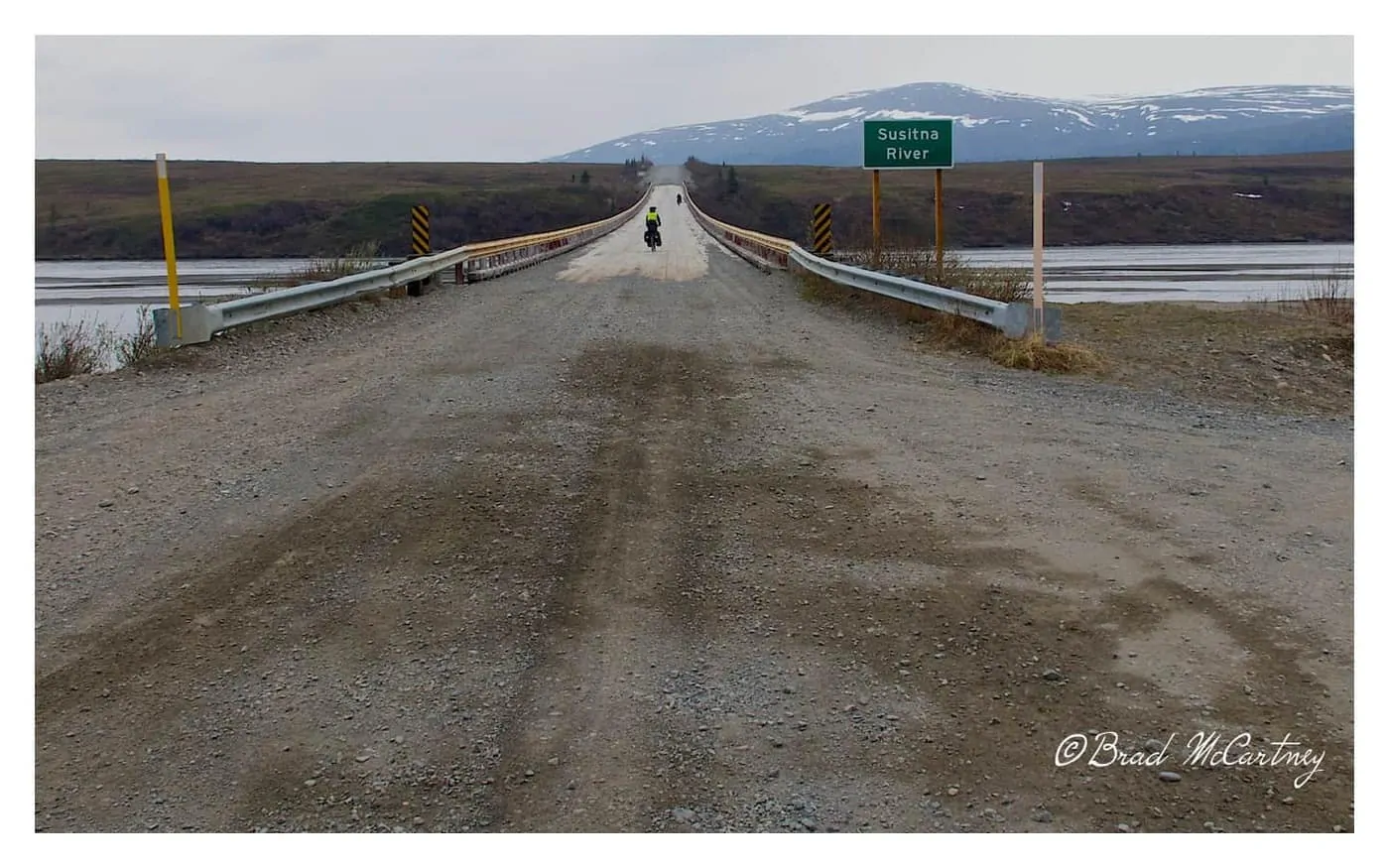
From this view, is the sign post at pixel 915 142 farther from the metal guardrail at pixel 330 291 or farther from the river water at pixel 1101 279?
the metal guardrail at pixel 330 291

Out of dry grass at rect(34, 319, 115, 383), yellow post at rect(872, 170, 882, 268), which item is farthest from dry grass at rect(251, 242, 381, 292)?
yellow post at rect(872, 170, 882, 268)

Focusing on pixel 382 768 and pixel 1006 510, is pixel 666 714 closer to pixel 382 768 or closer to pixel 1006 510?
pixel 382 768

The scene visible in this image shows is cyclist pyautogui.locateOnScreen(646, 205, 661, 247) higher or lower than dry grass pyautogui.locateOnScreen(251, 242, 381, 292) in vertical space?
higher

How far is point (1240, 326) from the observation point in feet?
43.4

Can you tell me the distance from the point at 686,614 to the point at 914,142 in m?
12.7

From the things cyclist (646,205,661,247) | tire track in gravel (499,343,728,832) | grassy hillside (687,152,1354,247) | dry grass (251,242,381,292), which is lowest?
tire track in gravel (499,343,728,832)

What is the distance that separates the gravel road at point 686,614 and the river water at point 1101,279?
40.2ft

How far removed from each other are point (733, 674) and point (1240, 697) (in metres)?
1.77

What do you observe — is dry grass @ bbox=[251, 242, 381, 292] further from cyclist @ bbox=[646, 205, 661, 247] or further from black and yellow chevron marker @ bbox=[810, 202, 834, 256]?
cyclist @ bbox=[646, 205, 661, 247]

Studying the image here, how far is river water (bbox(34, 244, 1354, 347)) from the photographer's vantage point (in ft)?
86.6

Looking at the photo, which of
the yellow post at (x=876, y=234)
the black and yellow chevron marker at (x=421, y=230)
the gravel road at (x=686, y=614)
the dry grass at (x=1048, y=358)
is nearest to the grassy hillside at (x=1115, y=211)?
the black and yellow chevron marker at (x=421, y=230)

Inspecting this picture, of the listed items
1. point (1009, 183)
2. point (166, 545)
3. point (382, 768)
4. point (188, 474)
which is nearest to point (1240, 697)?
point (382, 768)

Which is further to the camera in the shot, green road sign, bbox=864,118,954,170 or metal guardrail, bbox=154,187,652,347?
green road sign, bbox=864,118,954,170

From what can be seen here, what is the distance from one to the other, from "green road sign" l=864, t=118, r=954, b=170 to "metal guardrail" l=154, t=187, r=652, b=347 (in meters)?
6.98
